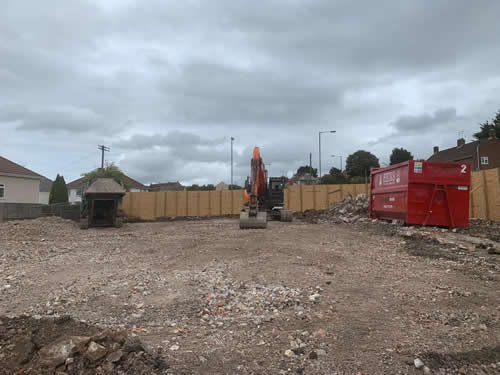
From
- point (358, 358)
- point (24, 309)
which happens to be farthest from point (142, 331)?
point (358, 358)

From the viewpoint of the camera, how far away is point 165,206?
2692 centimetres

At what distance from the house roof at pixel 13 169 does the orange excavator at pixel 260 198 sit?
19.7 m

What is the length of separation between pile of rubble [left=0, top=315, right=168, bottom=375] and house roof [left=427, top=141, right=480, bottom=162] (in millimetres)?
49700

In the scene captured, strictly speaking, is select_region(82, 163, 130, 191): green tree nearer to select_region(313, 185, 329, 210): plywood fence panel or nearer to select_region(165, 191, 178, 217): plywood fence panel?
select_region(165, 191, 178, 217): plywood fence panel

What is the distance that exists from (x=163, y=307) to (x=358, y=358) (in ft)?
8.12

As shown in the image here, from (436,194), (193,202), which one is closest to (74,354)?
(436,194)

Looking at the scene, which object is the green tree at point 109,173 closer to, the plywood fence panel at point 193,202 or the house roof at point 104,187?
the plywood fence panel at point 193,202

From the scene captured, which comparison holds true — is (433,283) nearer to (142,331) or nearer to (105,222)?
(142,331)

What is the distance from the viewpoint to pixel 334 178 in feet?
188

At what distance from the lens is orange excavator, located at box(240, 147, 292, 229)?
1370 centimetres

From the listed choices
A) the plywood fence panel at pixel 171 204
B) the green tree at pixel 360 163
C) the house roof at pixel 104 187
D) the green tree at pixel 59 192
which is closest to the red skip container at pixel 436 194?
the house roof at pixel 104 187

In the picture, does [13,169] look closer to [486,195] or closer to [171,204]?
[171,204]

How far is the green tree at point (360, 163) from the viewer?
59.3 m

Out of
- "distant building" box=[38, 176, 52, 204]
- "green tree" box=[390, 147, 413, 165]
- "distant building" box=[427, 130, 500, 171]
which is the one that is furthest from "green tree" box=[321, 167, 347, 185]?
"distant building" box=[38, 176, 52, 204]
